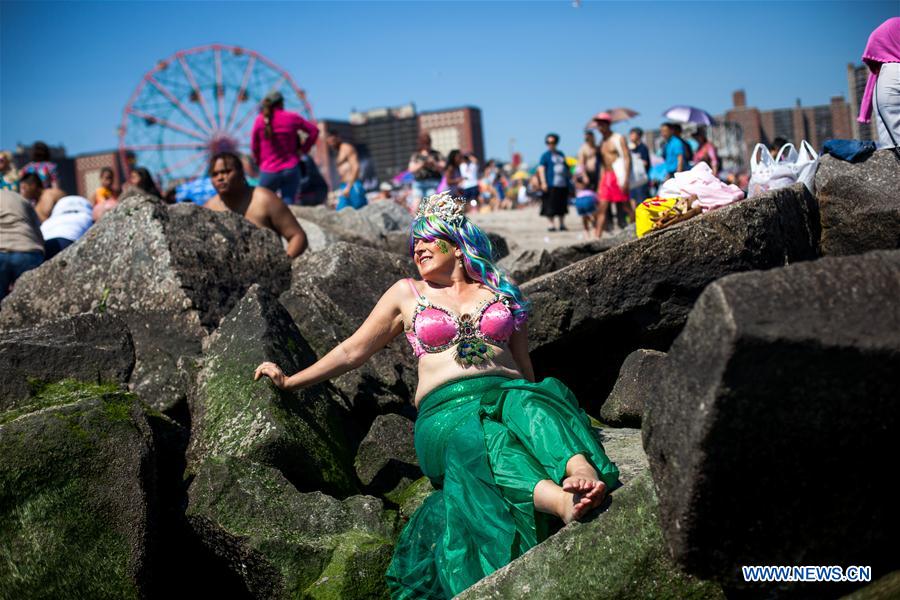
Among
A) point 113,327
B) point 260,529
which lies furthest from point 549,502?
point 113,327

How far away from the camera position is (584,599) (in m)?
2.89

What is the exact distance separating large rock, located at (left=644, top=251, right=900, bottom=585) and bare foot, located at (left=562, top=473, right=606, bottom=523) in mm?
342

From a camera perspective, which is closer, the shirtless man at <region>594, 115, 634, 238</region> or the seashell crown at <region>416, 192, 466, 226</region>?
the seashell crown at <region>416, 192, 466, 226</region>

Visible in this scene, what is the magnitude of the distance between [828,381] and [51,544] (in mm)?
2918

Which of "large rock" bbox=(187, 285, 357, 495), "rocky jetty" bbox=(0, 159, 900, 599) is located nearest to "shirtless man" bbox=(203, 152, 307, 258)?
"rocky jetty" bbox=(0, 159, 900, 599)

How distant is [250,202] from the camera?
723 cm

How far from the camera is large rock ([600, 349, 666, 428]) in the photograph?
4523mm

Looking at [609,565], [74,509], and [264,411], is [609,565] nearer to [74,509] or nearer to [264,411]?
[264,411]

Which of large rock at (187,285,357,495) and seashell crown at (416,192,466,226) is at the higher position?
seashell crown at (416,192,466,226)

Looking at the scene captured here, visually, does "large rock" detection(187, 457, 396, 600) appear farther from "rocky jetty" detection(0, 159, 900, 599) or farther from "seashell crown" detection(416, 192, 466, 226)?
"seashell crown" detection(416, 192, 466, 226)

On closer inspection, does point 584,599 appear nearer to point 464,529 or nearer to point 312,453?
point 464,529

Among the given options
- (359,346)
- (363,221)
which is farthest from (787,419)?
(363,221)

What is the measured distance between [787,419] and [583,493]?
0.82 meters

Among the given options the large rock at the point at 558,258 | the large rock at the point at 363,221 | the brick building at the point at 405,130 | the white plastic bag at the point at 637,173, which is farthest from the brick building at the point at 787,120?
the brick building at the point at 405,130
